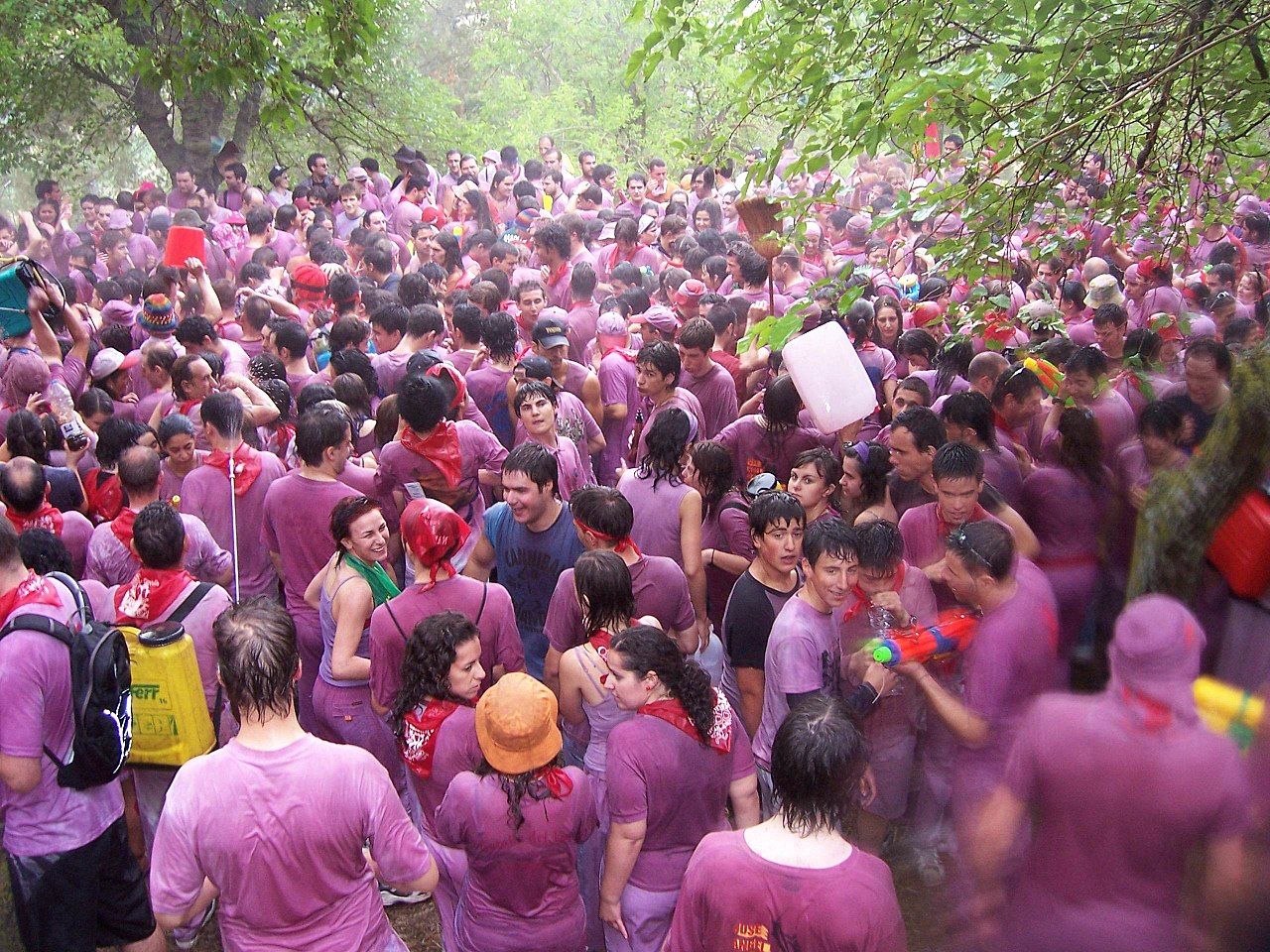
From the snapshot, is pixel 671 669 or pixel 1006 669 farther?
pixel 1006 669

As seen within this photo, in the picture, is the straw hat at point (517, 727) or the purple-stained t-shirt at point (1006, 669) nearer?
the straw hat at point (517, 727)

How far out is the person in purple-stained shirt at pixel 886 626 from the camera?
368cm

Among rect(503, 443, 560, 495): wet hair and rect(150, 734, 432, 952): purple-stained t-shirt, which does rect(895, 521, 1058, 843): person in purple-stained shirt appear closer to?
rect(503, 443, 560, 495): wet hair

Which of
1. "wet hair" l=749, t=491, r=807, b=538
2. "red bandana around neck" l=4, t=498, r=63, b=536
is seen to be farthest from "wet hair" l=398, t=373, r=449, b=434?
"wet hair" l=749, t=491, r=807, b=538

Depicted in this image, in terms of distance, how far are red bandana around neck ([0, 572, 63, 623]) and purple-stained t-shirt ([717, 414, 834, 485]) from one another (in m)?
3.16

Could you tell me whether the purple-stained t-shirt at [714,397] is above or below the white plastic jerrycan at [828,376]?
below

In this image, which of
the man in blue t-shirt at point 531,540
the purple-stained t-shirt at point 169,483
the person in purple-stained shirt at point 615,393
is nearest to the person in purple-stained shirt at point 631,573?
the man in blue t-shirt at point 531,540

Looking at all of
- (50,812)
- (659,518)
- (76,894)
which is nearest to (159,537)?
(50,812)

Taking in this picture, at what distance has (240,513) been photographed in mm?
4797

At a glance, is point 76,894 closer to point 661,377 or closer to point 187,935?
point 187,935

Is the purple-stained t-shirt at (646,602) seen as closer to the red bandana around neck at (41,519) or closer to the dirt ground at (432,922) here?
the dirt ground at (432,922)

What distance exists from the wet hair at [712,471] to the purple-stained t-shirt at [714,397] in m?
1.48

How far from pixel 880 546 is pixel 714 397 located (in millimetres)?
2628

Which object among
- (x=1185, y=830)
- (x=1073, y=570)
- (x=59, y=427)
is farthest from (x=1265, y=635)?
(x=59, y=427)
